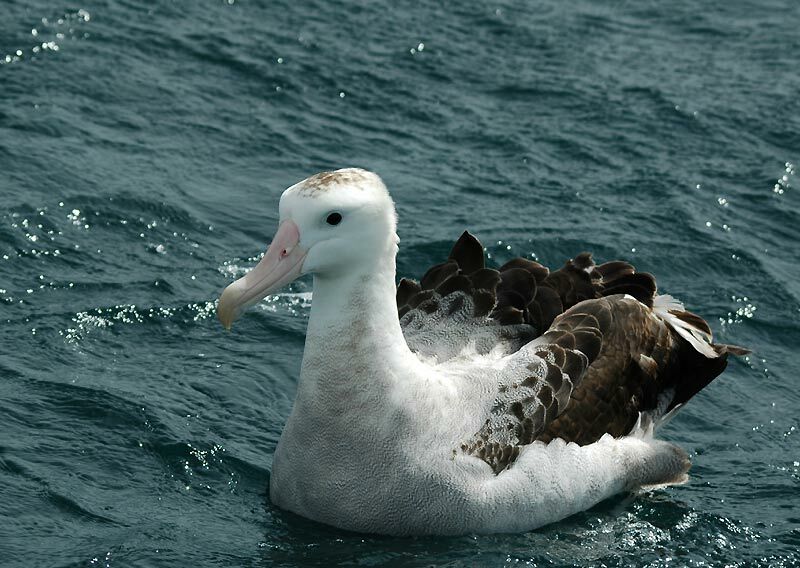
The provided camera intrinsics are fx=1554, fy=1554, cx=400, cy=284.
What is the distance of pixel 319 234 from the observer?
9492mm

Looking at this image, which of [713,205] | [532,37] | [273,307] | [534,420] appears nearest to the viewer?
[534,420]

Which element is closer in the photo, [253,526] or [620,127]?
[253,526]

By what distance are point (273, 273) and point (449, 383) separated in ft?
5.06

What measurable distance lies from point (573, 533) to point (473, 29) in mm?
11198

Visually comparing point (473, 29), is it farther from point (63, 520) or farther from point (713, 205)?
point (63, 520)

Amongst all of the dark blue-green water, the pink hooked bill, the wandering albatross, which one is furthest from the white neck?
the dark blue-green water

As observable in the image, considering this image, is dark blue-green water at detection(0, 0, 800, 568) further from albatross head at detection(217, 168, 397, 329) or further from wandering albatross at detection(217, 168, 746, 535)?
albatross head at detection(217, 168, 397, 329)

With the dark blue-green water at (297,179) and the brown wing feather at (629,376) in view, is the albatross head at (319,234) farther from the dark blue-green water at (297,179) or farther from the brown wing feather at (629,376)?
the brown wing feather at (629,376)

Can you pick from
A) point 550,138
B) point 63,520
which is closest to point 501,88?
point 550,138

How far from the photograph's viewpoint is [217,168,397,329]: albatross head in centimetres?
945

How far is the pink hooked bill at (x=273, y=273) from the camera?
9523 millimetres

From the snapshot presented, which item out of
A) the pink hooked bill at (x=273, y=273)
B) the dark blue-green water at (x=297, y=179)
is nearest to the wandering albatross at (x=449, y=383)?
the pink hooked bill at (x=273, y=273)

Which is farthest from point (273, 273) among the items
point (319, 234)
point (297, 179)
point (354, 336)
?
point (297, 179)

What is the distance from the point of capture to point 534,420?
1056 cm
